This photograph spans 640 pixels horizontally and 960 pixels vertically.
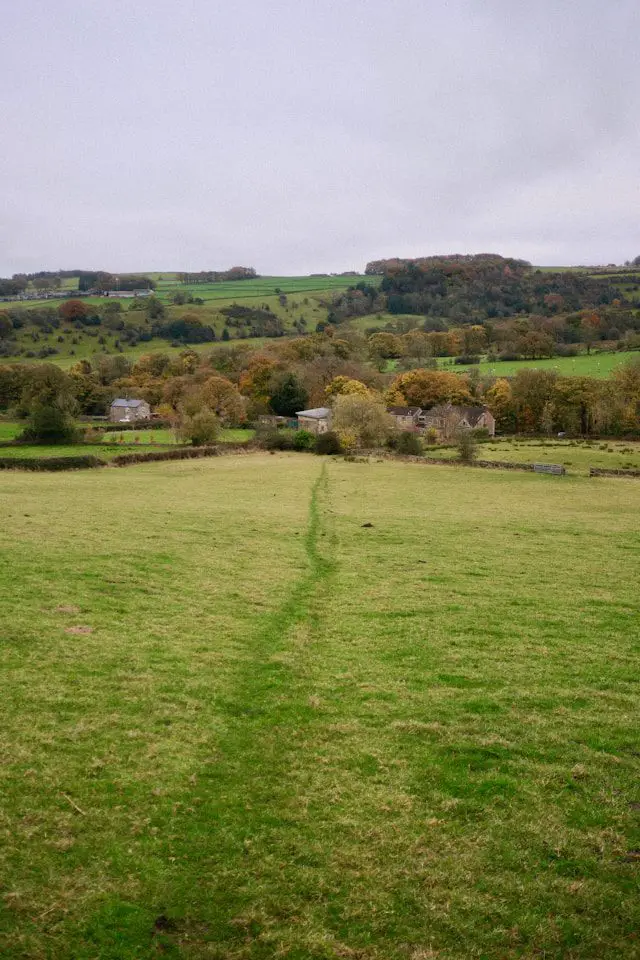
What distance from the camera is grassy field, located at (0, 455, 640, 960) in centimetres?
650

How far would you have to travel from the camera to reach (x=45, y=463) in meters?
51.9

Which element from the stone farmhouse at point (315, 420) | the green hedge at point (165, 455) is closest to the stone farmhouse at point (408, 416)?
the stone farmhouse at point (315, 420)

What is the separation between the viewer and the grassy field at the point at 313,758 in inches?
256

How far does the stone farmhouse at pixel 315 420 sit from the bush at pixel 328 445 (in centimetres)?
2123

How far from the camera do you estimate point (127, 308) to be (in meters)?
191

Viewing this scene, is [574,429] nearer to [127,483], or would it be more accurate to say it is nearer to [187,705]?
[127,483]

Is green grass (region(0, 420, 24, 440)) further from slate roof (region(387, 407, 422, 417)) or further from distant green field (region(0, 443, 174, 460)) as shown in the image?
slate roof (region(387, 407, 422, 417))

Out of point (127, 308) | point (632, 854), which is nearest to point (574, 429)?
point (632, 854)

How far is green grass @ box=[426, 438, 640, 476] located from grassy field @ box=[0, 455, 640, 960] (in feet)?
140

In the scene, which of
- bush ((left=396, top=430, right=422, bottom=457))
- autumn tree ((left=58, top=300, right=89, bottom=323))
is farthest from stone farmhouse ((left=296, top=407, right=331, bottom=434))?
autumn tree ((left=58, top=300, right=89, bottom=323))

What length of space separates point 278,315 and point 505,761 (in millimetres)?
196577

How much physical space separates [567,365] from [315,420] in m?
60.3

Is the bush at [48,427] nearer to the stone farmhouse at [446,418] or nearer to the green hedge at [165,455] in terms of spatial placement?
the green hedge at [165,455]

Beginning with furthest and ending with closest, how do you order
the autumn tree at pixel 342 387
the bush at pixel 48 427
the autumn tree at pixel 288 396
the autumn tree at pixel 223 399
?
the autumn tree at pixel 288 396 < the autumn tree at pixel 223 399 < the autumn tree at pixel 342 387 < the bush at pixel 48 427
